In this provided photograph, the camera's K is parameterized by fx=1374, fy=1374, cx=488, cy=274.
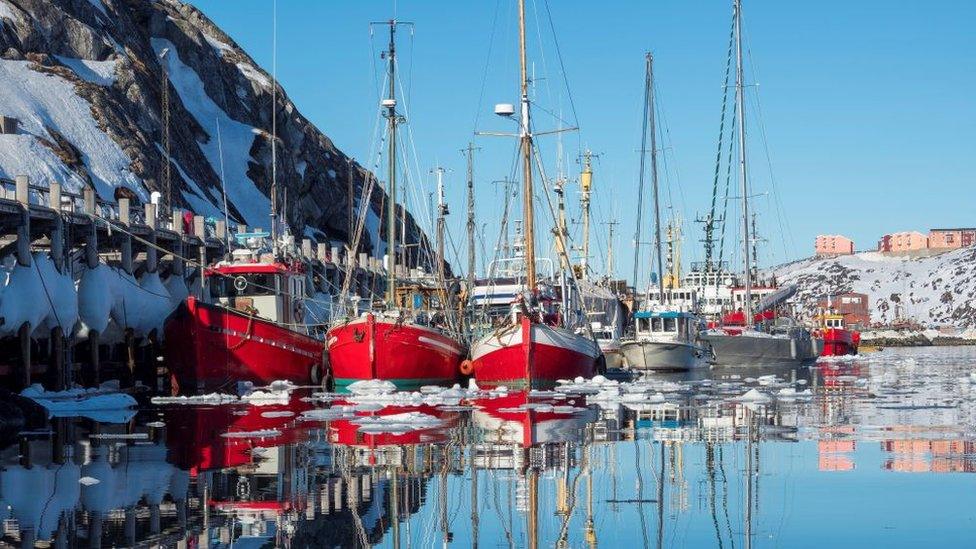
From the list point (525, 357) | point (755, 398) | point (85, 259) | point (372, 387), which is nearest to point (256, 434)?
point (755, 398)

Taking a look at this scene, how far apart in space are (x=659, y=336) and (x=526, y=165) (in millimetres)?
17712

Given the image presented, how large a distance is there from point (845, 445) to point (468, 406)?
1174 centimetres

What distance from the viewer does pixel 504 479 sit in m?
15.7

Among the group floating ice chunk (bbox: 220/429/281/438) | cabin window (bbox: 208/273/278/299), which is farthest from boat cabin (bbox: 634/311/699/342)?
floating ice chunk (bbox: 220/429/281/438)

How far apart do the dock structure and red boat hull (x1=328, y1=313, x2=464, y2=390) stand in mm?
2670

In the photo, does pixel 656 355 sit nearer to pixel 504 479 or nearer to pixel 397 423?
pixel 397 423

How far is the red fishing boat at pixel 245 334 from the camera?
38812mm

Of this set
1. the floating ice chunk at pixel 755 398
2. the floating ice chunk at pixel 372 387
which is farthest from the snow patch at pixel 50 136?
the floating ice chunk at pixel 755 398

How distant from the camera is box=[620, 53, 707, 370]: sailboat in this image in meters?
54.8

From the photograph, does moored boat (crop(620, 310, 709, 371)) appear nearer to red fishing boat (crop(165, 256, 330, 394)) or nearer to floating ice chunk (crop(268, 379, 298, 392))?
red fishing boat (crop(165, 256, 330, 394))

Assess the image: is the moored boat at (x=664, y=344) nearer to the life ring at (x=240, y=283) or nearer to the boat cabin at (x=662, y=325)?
the boat cabin at (x=662, y=325)

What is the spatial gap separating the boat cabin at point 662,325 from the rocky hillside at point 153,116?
75.8 feet

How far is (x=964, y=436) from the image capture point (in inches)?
806

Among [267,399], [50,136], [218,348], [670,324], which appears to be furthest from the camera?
[50,136]
